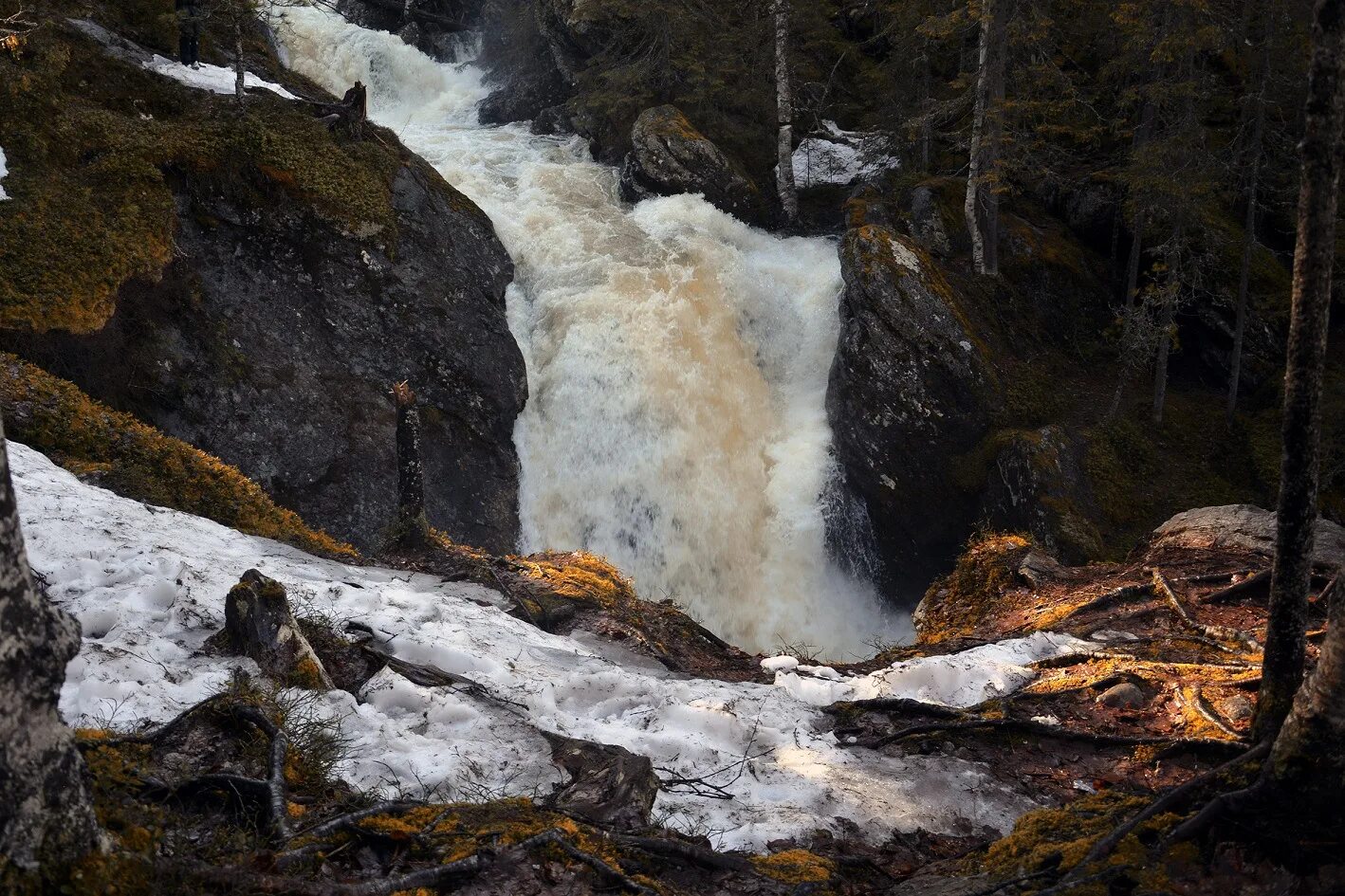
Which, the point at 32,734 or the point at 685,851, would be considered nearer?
the point at 32,734

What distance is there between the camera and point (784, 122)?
22.1 metres

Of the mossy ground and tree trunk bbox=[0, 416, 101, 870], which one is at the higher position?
the mossy ground

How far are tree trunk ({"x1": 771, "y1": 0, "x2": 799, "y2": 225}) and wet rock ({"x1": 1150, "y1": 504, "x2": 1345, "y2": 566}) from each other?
1311 centimetres

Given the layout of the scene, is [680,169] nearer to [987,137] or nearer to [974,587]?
[987,137]

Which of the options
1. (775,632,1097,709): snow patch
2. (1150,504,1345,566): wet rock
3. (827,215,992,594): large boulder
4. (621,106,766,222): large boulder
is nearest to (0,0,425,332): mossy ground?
(621,106,766,222): large boulder

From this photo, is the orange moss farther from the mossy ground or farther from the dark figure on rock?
the dark figure on rock

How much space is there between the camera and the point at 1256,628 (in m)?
7.08

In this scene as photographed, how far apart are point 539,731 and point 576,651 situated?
1.99m

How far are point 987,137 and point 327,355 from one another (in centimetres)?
1347

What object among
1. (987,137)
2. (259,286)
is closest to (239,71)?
(259,286)

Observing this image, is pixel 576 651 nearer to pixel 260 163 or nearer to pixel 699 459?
pixel 699 459

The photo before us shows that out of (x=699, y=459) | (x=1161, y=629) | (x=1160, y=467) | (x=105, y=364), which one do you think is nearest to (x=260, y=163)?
(x=105, y=364)

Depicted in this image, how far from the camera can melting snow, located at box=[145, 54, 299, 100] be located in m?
14.3

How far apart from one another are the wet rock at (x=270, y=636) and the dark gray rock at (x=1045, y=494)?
12.7 metres
